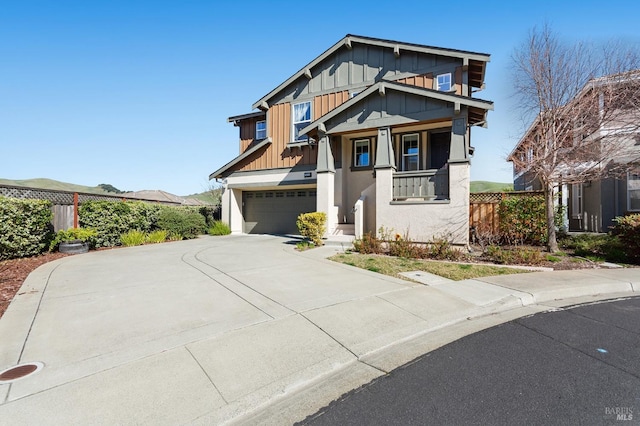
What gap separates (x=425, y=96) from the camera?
403 inches

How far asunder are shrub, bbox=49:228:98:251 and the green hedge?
255 mm

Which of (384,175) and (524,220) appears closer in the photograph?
(384,175)

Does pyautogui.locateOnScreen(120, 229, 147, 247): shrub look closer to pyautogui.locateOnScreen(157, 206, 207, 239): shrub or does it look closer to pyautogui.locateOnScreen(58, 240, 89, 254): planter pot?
pyautogui.locateOnScreen(157, 206, 207, 239): shrub

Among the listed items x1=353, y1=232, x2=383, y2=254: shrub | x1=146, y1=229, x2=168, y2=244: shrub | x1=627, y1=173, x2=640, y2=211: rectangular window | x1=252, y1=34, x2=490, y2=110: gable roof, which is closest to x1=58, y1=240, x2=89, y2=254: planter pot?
x1=146, y1=229, x2=168, y2=244: shrub

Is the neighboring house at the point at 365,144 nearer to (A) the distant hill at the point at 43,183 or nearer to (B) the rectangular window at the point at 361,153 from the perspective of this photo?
(B) the rectangular window at the point at 361,153

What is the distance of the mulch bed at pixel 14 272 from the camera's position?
538 cm

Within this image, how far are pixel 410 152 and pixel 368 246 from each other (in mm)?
5486

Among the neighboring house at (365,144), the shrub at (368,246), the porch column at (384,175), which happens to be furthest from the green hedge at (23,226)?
the porch column at (384,175)

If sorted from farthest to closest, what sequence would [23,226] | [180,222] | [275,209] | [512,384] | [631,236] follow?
[275,209] < [180,222] < [23,226] < [631,236] < [512,384]

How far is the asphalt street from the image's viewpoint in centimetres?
243

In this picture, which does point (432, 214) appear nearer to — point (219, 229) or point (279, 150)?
point (279, 150)

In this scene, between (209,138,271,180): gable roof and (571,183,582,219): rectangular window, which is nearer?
(571,183,582,219): rectangular window

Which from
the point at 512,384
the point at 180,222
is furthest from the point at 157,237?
the point at 512,384

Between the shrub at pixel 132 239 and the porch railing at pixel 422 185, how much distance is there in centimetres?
1050
